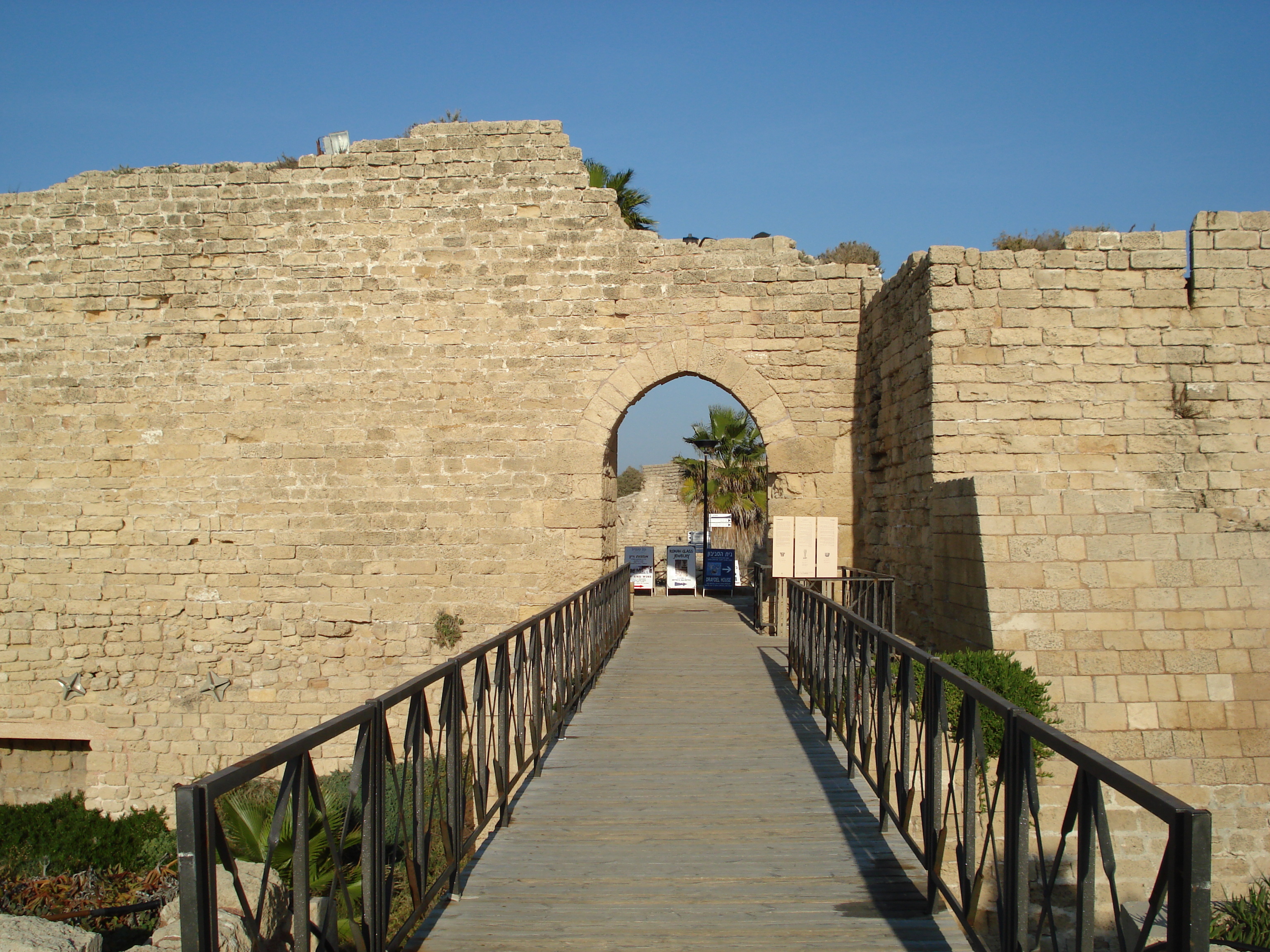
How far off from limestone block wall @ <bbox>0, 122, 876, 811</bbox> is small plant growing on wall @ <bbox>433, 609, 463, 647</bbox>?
4.3 inches

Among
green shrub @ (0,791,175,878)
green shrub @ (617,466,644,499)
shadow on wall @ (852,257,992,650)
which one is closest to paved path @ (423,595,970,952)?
shadow on wall @ (852,257,992,650)

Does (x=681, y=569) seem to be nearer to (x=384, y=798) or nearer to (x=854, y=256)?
(x=854, y=256)

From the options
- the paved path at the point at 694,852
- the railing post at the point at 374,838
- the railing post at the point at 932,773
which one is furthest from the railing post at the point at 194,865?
the railing post at the point at 932,773

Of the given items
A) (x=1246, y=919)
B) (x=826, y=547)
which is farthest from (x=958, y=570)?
(x=1246, y=919)

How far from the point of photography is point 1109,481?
732 centimetres

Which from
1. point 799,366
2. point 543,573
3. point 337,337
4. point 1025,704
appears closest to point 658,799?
point 1025,704

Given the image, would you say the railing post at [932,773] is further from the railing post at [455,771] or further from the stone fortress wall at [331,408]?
the stone fortress wall at [331,408]

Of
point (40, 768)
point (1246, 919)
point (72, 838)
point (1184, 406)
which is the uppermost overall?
point (1184, 406)

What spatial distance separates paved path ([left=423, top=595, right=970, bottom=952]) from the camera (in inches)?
116

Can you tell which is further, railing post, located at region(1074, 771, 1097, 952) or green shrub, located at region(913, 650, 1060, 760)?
green shrub, located at region(913, 650, 1060, 760)

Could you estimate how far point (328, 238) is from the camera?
9.45 m

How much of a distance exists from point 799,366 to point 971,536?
356 centimetres

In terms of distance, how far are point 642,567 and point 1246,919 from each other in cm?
1107

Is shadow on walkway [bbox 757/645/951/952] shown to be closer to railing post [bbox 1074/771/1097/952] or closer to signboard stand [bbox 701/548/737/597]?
railing post [bbox 1074/771/1097/952]
